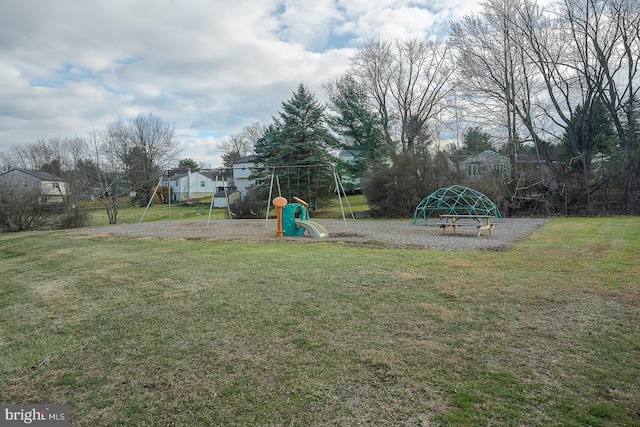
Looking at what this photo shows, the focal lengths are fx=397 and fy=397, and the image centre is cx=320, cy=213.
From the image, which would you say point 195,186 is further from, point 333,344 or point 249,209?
point 333,344

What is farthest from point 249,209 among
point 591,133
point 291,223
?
point 591,133

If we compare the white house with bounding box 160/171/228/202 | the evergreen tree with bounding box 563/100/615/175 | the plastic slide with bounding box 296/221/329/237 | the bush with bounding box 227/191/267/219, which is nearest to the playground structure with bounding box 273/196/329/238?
the plastic slide with bounding box 296/221/329/237

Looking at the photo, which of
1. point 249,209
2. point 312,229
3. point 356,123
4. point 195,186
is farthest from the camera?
point 195,186

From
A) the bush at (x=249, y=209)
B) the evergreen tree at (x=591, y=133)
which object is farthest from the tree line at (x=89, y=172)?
the evergreen tree at (x=591, y=133)

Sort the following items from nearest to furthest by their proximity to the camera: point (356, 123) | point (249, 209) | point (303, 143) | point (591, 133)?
point (591, 133), point (249, 209), point (303, 143), point (356, 123)

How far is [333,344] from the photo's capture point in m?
3.63

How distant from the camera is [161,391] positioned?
2.86 metres

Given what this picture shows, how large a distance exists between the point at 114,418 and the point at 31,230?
67.6ft

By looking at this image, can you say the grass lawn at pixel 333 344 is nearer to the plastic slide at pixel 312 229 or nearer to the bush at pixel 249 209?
the plastic slide at pixel 312 229

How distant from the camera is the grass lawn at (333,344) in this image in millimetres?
2588

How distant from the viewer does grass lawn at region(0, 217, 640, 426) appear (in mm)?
2588

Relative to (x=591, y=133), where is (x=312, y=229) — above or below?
below

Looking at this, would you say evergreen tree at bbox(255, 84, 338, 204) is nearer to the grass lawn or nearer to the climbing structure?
the climbing structure

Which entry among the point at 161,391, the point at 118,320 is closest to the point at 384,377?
the point at 161,391
